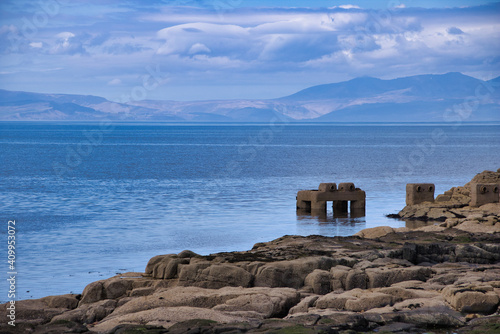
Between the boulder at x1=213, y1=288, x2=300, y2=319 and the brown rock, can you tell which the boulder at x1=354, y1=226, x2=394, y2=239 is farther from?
the boulder at x1=213, y1=288, x2=300, y2=319

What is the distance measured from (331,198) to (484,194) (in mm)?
7915

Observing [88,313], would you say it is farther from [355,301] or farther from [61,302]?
[355,301]

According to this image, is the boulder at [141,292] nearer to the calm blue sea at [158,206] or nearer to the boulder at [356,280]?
the calm blue sea at [158,206]

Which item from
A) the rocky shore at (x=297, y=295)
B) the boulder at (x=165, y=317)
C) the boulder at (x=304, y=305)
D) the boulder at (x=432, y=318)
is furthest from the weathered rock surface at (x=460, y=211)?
the boulder at (x=165, y=317)

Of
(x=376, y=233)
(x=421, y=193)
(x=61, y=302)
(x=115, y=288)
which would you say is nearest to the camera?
(x=61, y=302)

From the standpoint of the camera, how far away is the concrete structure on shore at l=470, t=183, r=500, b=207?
33.6 metres

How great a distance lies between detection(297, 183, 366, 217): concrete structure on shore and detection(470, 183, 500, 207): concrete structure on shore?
21.4ft

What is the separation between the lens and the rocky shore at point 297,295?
13859 mm

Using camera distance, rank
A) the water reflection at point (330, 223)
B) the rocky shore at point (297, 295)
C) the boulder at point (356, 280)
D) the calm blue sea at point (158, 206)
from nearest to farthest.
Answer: the rocky shore at point (297, 295) < the boulder at point (356, 280) < the calm blue sea at point (158, 206) < the water reflection at point (330, 223)

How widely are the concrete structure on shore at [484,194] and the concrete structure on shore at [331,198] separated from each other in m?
6.52

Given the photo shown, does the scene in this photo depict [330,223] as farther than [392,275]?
Yes

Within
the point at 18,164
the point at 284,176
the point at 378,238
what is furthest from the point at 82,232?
the point at 18,164

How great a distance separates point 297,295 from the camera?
1576 cm

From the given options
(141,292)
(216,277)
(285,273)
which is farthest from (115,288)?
(285,273)
